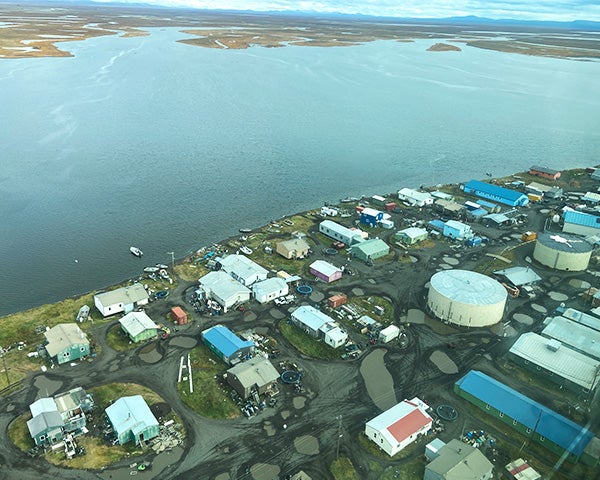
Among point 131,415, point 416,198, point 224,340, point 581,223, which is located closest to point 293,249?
point 224,340

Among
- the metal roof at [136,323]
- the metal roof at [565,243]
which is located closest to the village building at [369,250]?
the metal roof at [565,243]

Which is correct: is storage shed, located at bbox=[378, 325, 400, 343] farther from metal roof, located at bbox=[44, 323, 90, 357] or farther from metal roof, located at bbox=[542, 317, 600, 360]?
metal roof, located at bbox=[44, 323, 90, 357]

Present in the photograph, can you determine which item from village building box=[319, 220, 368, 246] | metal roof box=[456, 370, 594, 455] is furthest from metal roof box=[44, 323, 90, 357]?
village building box=[319, 220, 368, 246]

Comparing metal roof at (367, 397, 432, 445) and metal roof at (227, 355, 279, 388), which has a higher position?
metal roof at (227, 355, 279, 388)

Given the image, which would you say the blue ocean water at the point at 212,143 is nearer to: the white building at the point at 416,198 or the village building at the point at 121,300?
the village building at the point at 121,300

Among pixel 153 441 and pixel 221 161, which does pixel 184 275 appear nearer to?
pixel 153 441

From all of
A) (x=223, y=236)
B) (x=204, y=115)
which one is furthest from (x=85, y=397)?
(x=204, y=115)

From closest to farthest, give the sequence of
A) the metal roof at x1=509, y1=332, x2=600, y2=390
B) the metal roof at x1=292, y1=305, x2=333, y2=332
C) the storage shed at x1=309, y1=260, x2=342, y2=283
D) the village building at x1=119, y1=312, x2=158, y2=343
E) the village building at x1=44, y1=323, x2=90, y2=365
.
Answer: the metal roof at x1=509, y1=332, x2=600, y2=390
the village building at x1=44, y1=323, x2=90, y2=365
the village building at x1=119, y1=312, x2=158, y2=343
the metal roof at x1=292, y1=305, x2=333, y2=332
the storage shed at x1=309, y1=260, x2=342, y2=283

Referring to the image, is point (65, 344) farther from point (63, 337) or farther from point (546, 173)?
point (546, 173)
